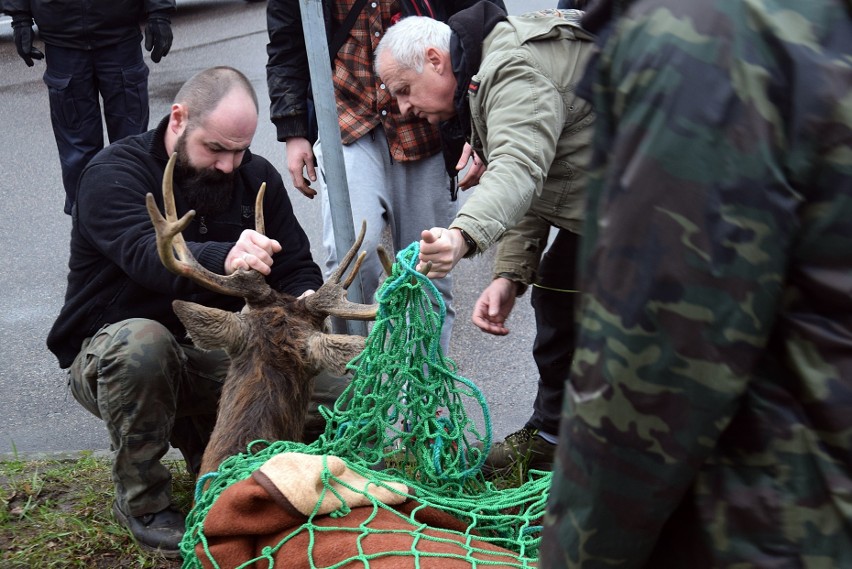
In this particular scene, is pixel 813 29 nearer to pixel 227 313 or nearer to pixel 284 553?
pixel 284 553

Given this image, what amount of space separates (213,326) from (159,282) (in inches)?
16.7

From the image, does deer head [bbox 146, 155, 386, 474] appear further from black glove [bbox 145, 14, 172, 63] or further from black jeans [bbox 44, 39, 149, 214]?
black glove [bbox 145, 14, 172, 63]

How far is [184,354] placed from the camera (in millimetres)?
3967

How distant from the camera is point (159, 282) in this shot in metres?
3.80

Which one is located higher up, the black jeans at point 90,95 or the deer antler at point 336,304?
the deer antler at point 336,304

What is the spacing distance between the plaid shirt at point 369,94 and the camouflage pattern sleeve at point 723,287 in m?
3.13

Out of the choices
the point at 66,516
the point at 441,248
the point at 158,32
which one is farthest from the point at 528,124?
the point at 158,32

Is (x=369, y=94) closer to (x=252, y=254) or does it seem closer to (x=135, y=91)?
(x=252, y=254)

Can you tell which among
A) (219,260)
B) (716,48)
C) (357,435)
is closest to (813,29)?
(716,48)

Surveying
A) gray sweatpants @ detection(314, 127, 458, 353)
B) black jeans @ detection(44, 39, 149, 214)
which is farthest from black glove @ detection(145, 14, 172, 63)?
gray sweatpants @ detection(314, 127, 458, 353)

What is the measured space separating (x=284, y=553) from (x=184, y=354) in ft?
5.57

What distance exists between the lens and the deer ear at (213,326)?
352cm

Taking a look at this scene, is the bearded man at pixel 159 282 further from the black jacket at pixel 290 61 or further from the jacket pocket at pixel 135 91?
the jacket pocket at pixel 135 91

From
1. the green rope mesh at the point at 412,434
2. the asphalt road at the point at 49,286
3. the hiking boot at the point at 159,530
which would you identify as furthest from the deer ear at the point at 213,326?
the asphalt road at the point at 49,286
